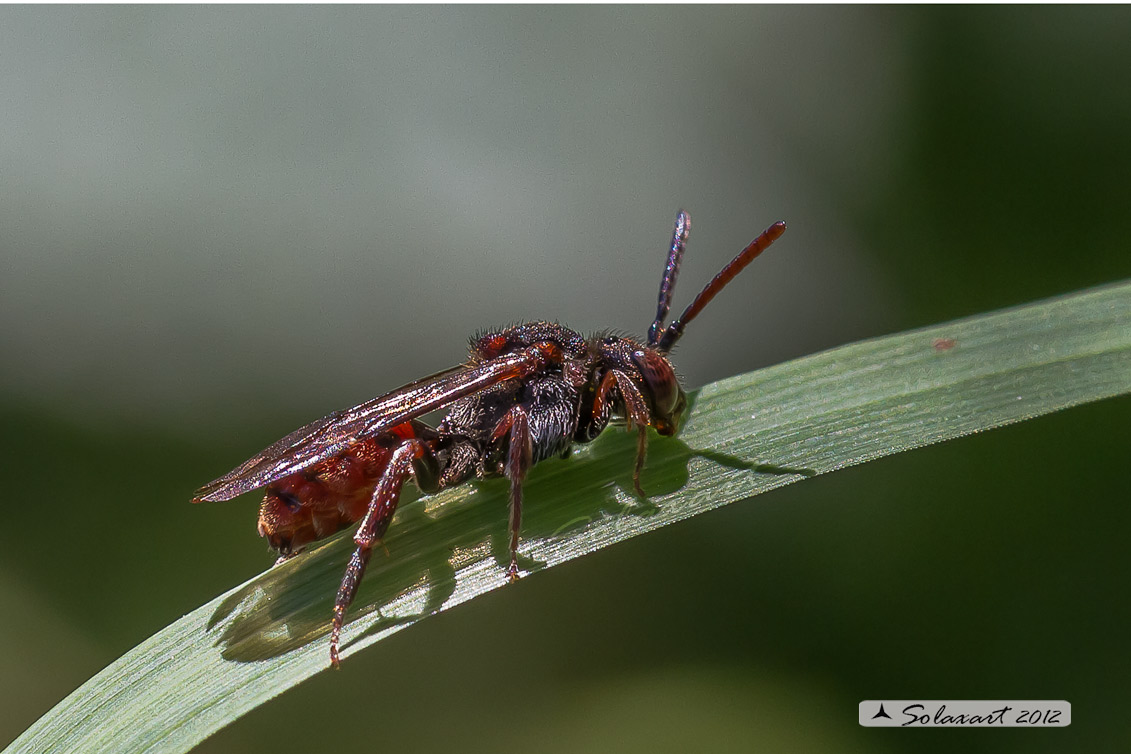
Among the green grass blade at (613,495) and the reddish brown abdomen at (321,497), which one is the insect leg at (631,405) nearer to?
the green grass blade at (613,495)

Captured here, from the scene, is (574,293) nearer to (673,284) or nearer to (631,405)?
(673,284)

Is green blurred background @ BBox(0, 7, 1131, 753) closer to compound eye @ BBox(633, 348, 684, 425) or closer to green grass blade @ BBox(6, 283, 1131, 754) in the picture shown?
green grass blade @ BBox(6, 283, 1131, 754)

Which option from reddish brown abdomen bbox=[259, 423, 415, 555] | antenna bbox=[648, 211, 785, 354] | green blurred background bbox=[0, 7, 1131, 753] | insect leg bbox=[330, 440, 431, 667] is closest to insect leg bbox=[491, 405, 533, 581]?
insect leg bbox=[330, 440, 431, 667]

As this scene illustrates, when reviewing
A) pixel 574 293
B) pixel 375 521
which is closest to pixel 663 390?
pixel 375 521

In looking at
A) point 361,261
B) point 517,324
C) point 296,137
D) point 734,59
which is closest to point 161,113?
point 296,137

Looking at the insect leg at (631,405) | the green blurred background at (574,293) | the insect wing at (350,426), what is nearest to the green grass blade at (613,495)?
the insect leg at (631,405)

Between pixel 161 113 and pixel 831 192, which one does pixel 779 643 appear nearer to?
pixel 831 192
